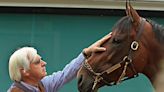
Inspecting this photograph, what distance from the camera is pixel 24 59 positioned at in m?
3.06

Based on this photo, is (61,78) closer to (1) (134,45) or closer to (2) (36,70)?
(2) (36,70)

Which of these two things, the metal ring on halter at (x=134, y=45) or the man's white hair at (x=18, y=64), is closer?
the metal ring on halter at (x=134, y=45)

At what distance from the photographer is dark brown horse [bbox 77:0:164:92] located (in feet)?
9.06

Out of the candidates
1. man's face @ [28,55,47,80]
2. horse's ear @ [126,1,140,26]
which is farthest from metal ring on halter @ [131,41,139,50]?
man's face @ [28,55,47,80]

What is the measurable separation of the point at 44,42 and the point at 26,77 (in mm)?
2164

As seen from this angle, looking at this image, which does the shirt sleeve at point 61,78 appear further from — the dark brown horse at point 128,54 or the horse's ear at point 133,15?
the horse's ear at point 133,15

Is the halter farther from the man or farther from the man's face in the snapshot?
the man's face

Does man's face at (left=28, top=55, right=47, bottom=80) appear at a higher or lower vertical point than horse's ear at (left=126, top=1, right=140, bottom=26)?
lower

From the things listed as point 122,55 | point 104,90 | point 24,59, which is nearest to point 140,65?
point 122,55

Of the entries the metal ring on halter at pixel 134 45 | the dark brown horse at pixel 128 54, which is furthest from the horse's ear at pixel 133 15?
the metal ring on halter at pixel 134 45

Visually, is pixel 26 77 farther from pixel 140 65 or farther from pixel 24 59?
pixel 140 65

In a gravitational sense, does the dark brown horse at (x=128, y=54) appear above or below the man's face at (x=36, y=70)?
above

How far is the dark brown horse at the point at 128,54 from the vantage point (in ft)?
9.06

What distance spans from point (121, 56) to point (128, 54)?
45 millimetres
